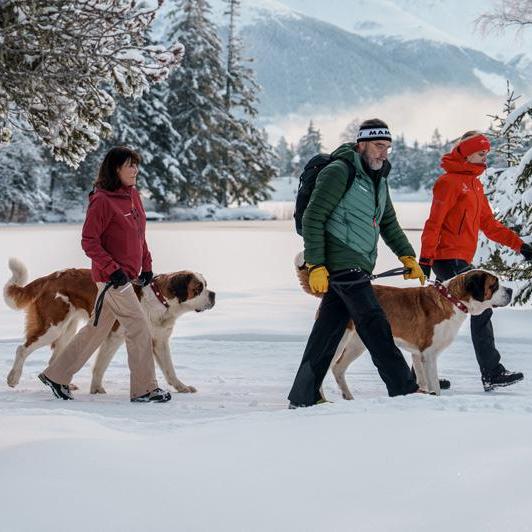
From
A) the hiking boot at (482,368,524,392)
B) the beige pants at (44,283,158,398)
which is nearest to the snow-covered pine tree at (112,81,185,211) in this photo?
the beige pants at (44,283,158,398)

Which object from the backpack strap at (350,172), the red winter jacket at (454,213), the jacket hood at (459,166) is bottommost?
the red winter jacket at (454,213)

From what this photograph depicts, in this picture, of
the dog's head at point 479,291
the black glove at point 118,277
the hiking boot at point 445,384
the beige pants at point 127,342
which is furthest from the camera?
the hiking boot at point 445,384

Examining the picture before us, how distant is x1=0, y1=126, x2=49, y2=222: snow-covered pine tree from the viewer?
42844 mm

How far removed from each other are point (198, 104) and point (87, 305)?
140 ft

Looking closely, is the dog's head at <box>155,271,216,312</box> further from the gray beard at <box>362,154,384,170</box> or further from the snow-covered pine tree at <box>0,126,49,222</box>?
the snow-covered pine tree at <box>0,126,49,222</box>

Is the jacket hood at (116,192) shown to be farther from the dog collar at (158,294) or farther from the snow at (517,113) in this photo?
the snow at (517,113)

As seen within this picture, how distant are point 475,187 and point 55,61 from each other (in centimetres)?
349

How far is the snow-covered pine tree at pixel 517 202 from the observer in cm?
883

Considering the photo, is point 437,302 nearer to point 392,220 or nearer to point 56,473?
point 392,220

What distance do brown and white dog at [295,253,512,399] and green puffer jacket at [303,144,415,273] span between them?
1.08 meters

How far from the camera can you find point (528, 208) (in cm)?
922

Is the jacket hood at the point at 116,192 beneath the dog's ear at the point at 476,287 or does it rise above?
above

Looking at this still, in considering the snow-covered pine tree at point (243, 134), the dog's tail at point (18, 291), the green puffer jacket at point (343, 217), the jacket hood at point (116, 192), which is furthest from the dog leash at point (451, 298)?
the snow-covered pine tree at point (243, 134)

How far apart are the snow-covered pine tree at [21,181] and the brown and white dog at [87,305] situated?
3715 cm
